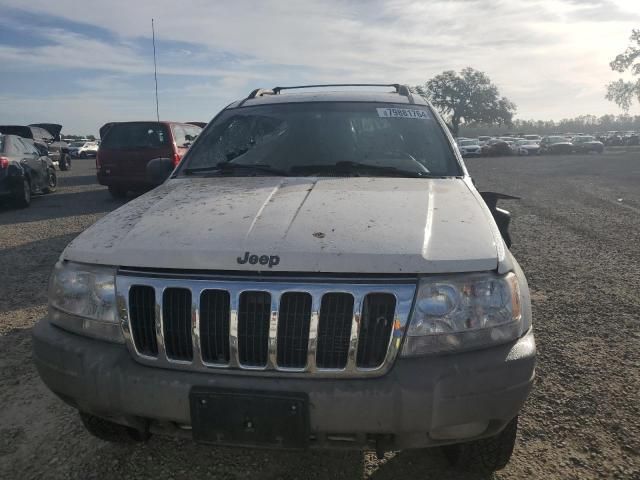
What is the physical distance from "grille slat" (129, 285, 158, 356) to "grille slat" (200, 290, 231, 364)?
208mm

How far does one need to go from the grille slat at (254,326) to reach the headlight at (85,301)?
1.65 feet

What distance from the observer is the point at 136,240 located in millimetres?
2117

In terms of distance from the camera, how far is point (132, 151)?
435 inches

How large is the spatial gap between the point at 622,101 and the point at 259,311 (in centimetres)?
8747

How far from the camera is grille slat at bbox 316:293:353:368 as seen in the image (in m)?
1.86

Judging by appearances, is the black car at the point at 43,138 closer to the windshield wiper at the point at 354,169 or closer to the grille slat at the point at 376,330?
the windshield wiper at the point at 354,169

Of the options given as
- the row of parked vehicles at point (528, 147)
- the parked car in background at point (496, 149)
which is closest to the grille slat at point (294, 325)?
the row of parked vehicles at point (528, 147)

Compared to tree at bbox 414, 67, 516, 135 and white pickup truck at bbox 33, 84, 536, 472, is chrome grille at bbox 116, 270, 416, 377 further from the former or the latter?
tree at bbox 414, 67, 516, 135

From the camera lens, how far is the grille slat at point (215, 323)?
1927mm

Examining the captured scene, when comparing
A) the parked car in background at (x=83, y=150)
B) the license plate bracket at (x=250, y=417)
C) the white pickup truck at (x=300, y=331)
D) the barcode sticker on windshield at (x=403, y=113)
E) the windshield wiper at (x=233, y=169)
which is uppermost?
the barcode sticker on windshield at (x=403, y=113)

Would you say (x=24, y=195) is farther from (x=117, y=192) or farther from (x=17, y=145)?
(x=117, y=192)

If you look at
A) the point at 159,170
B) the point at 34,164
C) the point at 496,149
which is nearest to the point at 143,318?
the point at 159,170

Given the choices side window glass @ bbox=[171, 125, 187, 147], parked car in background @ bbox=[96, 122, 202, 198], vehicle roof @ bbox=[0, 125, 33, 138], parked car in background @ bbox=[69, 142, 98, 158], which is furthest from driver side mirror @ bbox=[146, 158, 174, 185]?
parked car in background @ bbox=[69, 142, 98, 158]

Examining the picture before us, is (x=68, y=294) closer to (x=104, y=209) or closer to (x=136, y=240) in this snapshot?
(x=136, y=240)
